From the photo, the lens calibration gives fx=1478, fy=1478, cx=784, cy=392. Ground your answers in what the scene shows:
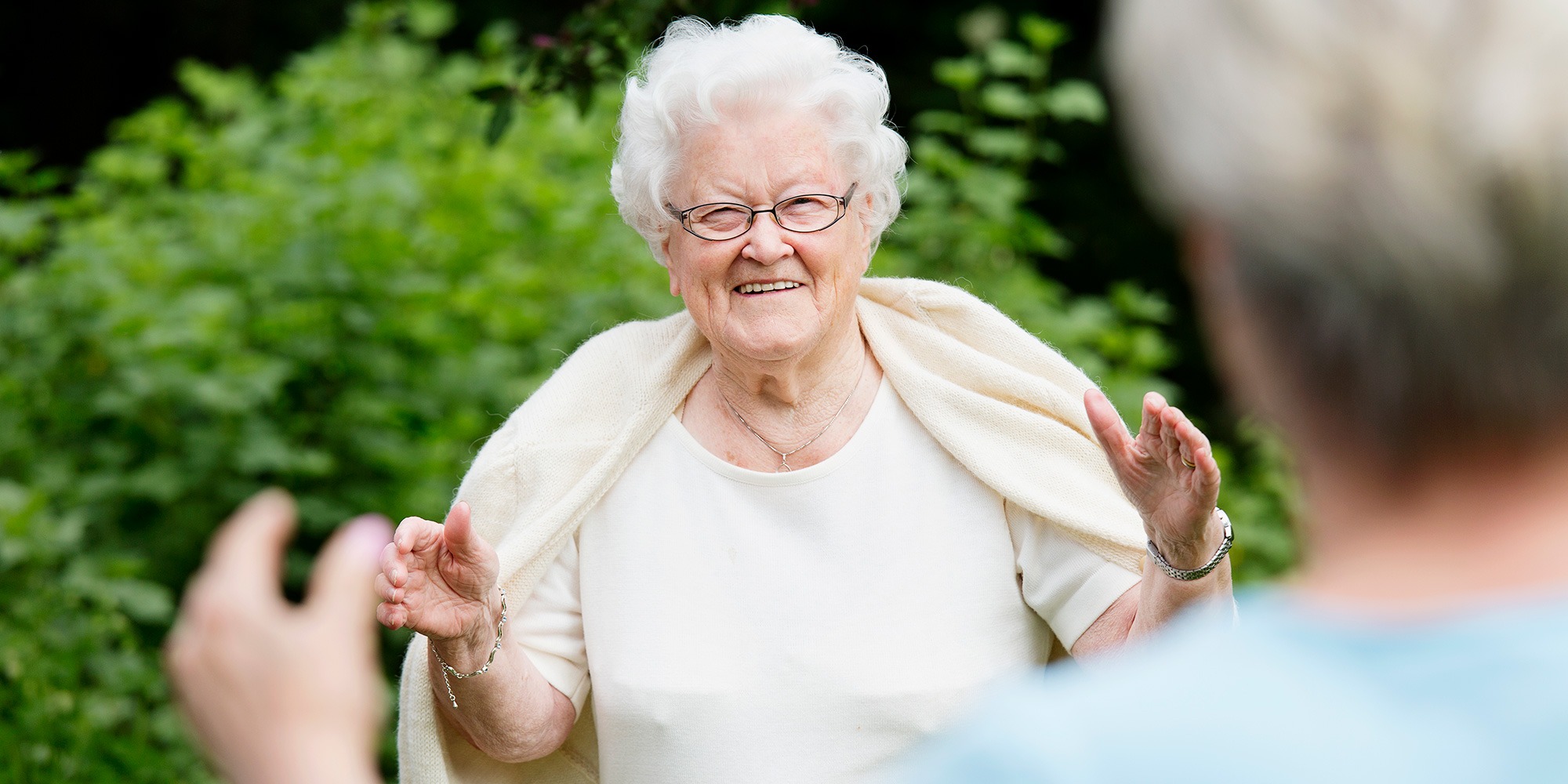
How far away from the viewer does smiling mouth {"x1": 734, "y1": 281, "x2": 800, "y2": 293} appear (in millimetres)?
2328

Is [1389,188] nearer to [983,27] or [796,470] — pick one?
[796,470]

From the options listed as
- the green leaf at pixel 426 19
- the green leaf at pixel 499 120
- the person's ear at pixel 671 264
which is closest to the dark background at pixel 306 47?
the green leaf at pixel 426 19

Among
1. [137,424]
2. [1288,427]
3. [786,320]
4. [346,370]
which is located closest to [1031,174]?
[346,370]

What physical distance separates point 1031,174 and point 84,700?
4.60 meters

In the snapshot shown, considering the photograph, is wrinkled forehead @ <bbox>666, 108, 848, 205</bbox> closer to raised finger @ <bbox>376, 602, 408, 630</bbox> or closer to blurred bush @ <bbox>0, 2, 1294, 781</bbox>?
raised finger @ <bbox>376, 602, 408, 630</bbox>

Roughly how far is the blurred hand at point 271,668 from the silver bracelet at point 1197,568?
4.33 ft

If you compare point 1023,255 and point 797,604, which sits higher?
point 797,604

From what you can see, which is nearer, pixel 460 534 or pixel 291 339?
pixel 460 534

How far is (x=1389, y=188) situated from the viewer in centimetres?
77

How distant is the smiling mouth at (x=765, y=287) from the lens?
2.33 meters

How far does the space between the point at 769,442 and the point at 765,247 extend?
13.1 inches

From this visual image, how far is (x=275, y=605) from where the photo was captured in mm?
977

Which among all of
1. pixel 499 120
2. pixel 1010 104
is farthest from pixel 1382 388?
pixel 1010 104

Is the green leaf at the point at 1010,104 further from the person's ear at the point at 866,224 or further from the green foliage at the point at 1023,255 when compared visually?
the person's ear at the point at 866,224
